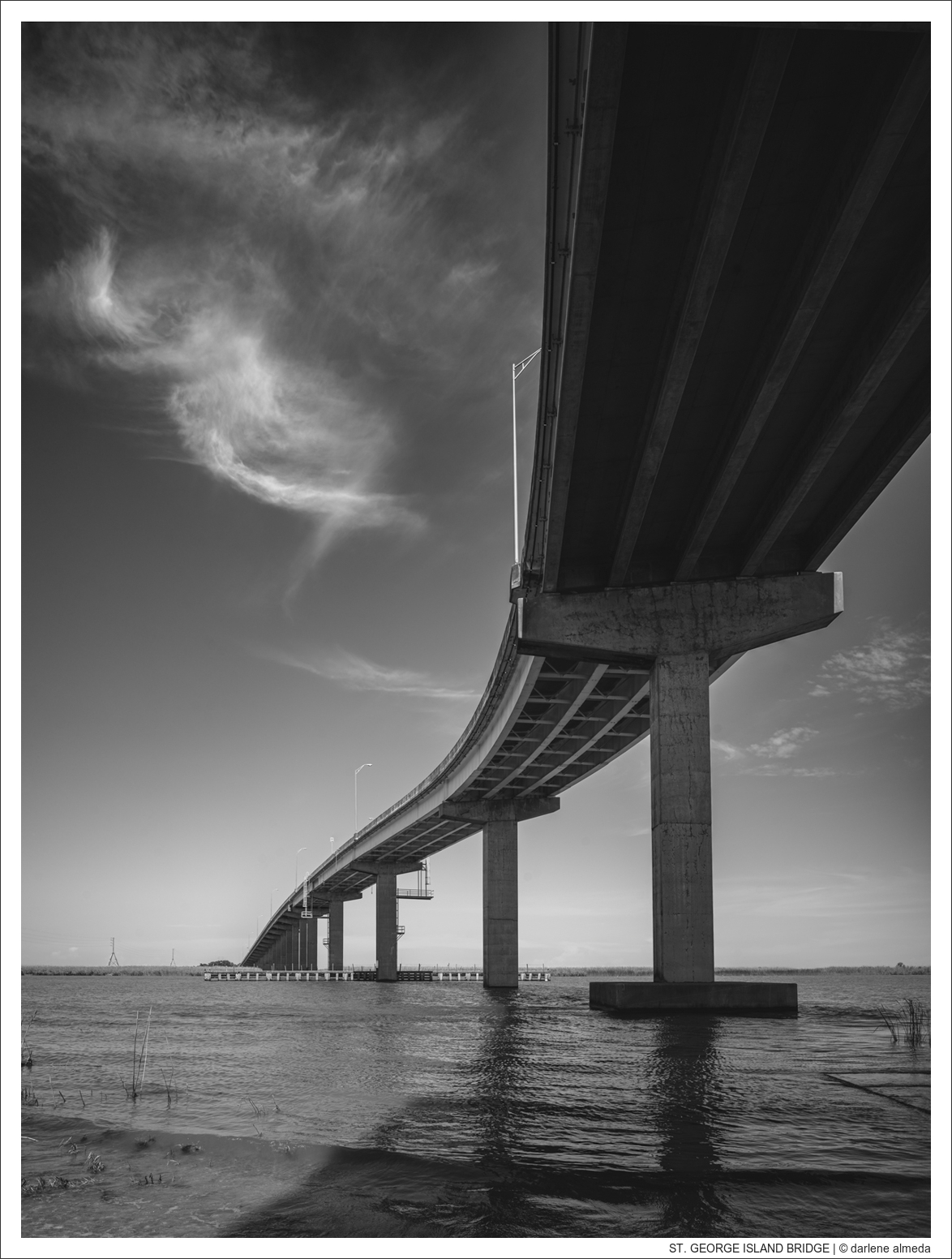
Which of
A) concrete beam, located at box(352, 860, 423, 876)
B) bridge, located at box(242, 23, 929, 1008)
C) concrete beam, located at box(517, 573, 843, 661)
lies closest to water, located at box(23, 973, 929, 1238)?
bridge, located at box(242, 23, 929, 1008)

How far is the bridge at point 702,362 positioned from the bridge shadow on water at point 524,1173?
844 cm

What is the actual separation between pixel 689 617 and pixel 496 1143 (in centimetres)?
2411

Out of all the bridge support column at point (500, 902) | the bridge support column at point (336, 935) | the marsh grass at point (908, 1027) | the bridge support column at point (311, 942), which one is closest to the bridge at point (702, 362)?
the marsh grass at point (908, 1027)

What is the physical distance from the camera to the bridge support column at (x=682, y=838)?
1117 inches

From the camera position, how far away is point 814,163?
16328mm

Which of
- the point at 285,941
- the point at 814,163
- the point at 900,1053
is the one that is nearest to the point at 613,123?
the point at 814,163

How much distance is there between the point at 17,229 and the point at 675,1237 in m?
7.60

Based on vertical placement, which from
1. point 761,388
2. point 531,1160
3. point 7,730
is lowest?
point 531,1160

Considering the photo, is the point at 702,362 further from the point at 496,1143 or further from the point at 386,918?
the point at 386,918

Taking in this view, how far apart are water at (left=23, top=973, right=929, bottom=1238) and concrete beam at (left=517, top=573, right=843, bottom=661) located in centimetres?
1456

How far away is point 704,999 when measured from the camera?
26.7 m

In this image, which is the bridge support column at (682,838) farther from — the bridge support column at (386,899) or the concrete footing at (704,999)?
the bridge support column at (386,899)

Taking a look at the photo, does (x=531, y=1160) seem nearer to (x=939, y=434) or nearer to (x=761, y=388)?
(x=939, y=434)

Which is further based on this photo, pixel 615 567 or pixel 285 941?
pixel 285 941
